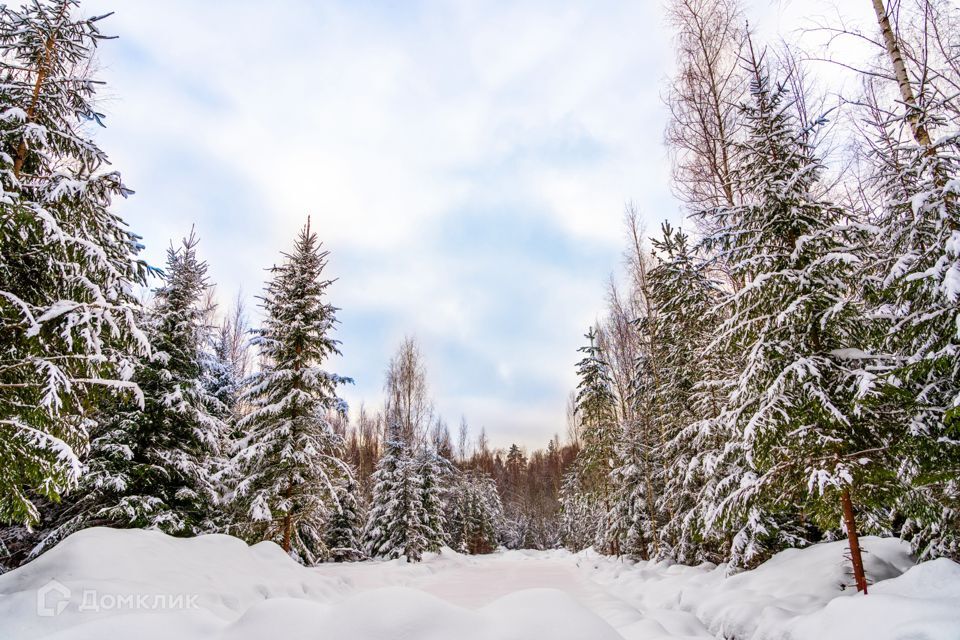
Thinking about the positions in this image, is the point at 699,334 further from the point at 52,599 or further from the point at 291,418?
the point at 52,599

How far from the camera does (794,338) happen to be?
700 centimetres

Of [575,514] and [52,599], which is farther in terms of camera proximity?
[575,514]

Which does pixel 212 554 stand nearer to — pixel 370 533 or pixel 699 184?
pixel 699 184

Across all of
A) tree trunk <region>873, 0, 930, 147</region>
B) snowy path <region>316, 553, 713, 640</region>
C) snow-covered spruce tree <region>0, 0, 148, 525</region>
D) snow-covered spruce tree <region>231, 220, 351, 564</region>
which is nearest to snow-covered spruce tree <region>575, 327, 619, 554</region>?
snowy path <region>316, 553, 713, 640</region>

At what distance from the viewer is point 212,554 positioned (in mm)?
8609

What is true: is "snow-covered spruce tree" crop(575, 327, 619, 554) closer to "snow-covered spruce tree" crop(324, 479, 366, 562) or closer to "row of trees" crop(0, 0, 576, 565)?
"row of trees" crop(0, 0, 576, 565)

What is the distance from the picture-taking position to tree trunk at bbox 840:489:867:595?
6.25 m

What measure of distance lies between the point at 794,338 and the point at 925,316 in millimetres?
1799

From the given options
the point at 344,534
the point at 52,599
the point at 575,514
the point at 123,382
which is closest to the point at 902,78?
the point at 123,382

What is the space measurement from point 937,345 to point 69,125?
12.4 m

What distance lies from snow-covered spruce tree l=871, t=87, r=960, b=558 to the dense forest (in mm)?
32

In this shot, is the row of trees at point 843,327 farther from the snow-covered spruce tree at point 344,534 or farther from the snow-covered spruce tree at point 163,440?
the snow-covered spruce tree at point 344,534

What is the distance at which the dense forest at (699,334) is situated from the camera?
5.70 meters

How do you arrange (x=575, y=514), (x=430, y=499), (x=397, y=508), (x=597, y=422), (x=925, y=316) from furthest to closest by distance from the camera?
(x=575, y=514)
(x=430, y=499)
(x=397, y=508)
(x=597, y=422)
(x=925, y=316)
